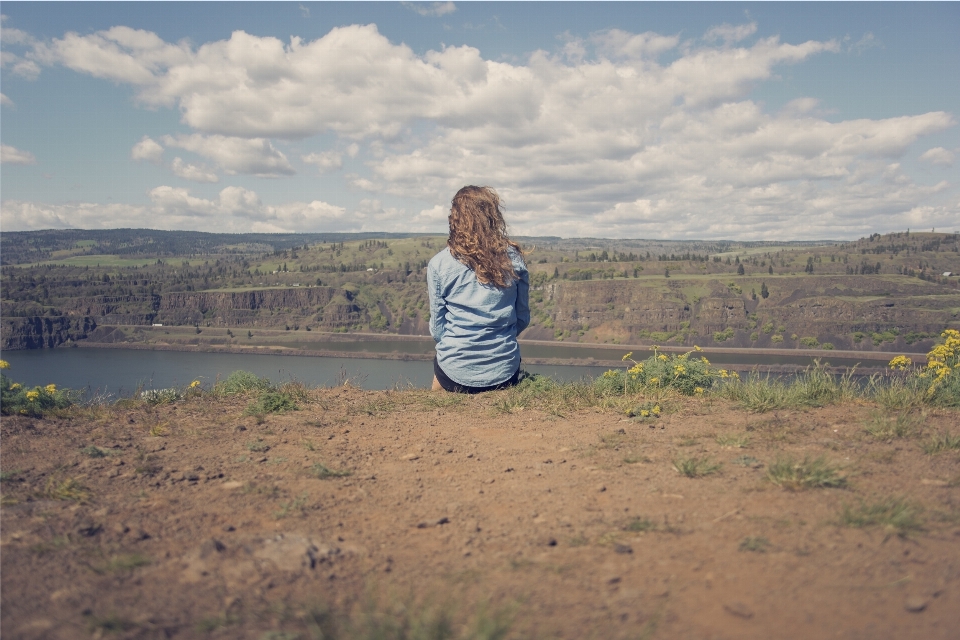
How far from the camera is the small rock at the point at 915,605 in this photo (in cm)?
199

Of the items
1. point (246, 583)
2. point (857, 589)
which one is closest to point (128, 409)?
point (246, 583)

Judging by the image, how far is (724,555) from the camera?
2.40 metres

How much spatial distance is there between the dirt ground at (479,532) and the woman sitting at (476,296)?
4.65 ft

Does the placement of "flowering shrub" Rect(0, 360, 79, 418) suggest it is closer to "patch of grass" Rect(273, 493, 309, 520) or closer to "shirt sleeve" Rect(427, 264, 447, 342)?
"patch of grass" Rect(273, 493, 309, 520)

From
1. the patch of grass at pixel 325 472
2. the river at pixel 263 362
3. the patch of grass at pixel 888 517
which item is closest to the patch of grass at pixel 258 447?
the patch of grass at pixel 325 472

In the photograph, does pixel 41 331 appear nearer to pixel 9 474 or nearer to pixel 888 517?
pixel 9 474

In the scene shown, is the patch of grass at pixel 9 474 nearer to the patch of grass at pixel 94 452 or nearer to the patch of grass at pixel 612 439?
the patch of grass at pixel 94 452

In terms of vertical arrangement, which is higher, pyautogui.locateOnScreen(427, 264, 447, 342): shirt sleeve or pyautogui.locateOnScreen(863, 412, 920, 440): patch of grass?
pyautogui.locateOnScreen(427, 264, 447, 342): shirt sleeve

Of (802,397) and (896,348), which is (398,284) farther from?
(802,397)

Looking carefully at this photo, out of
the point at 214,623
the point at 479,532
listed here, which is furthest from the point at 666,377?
the point at 214,623

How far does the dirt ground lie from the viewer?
6.44ft

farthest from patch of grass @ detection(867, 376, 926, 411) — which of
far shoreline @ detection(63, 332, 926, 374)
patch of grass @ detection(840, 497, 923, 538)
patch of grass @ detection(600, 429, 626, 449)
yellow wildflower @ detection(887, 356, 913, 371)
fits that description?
far shoreline @ detection(63, 332, 926, 374)

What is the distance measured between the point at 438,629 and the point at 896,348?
62.8m

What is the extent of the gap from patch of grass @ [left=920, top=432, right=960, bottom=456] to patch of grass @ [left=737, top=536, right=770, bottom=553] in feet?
6.65
